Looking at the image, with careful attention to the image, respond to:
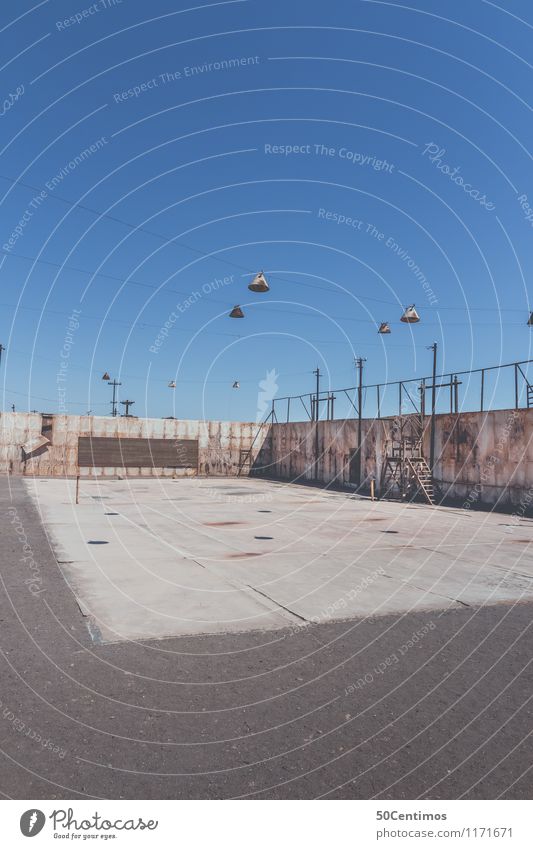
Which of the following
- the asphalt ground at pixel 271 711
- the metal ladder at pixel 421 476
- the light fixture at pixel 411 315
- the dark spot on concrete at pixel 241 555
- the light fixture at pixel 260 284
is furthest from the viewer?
the metal ladder at pixel 421 476

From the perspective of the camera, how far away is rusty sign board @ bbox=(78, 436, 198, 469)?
34.6 meters

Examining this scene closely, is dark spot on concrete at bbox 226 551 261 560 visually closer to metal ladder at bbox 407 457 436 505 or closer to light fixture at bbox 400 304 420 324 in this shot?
light fixture at bbox 400 304 420 324

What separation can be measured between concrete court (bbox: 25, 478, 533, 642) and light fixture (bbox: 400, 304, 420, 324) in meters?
6.54

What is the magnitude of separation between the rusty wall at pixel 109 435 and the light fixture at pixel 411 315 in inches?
838

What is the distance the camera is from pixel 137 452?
118 ft

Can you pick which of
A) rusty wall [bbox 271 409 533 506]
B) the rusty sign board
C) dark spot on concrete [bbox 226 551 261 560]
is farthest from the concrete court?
the rusty sign board

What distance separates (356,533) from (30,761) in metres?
10.5

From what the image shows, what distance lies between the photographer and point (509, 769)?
3.26 meters

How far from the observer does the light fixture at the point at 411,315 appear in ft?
59.8

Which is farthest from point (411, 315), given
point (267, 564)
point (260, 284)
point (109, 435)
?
point (109, 435)
